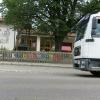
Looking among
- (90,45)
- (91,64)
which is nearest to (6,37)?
(91,64)

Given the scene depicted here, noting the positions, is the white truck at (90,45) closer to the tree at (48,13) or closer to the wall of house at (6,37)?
the tree at (48,13)

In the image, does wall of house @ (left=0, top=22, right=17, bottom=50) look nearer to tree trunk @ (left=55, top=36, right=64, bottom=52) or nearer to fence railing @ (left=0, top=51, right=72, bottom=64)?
tree trunk @ (left=55, top=36, right=64, bottom=52)

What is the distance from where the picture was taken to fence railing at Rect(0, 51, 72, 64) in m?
37.5

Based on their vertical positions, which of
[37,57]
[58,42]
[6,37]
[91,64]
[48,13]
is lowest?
[91,64]

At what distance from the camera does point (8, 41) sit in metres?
55.7

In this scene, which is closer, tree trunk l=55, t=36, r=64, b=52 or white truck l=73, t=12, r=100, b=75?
white truck l=73, t=12, r=100, b=75

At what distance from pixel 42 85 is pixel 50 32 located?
105 ft

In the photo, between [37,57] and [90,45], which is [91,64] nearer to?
[90,45]

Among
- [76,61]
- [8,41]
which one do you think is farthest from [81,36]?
[8,41]

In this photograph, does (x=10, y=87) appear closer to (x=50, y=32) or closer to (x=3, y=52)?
(x=3, y=52)

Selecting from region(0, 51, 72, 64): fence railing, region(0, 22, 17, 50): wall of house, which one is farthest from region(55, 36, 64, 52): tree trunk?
region(0, 22, 17, 50): wall of house

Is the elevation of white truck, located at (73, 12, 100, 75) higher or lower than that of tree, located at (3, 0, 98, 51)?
lower

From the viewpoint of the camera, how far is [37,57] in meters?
37.8

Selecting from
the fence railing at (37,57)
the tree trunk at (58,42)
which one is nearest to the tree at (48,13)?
the tree trunk at (58,42)
